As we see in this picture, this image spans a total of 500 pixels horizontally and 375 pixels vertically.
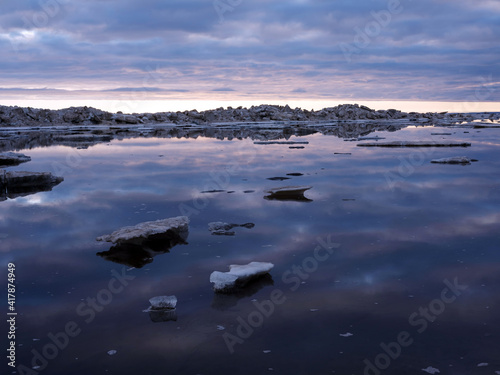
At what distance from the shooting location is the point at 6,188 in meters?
12.2

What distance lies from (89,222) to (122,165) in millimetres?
8597

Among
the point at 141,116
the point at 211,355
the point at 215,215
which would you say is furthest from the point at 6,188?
the point at 141,116

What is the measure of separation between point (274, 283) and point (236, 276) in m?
0.49

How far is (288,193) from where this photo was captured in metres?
11.1

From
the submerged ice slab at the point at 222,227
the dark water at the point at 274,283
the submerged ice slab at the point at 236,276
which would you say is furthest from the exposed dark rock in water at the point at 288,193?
the submerged ice slab at the point at 236,276

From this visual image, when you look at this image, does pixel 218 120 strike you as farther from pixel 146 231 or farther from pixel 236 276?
pixel 236 276

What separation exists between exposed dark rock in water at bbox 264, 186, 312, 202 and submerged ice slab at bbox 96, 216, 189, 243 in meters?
3.37

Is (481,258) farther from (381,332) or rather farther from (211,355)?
(211,355)

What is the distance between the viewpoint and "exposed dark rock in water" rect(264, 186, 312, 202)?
34.7ft

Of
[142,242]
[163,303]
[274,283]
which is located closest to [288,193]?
[142,242]

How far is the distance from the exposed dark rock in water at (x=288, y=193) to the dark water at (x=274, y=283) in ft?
0.97

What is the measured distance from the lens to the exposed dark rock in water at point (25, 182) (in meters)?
12.1

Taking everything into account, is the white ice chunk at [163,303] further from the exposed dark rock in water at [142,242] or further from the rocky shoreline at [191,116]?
the rocky shoreline at [191,116]

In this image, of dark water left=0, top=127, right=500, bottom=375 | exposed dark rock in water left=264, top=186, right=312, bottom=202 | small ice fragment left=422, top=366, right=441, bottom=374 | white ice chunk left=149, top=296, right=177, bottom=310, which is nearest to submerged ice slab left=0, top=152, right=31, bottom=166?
dark water left=0, top=127, right=500, bottom=375
